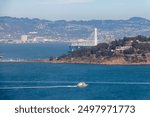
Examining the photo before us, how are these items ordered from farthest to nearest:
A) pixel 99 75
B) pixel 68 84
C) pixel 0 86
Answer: pixel 99 75, pixel 68 84, pixel 0 86

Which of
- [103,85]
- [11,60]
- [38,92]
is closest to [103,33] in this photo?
[11,60]

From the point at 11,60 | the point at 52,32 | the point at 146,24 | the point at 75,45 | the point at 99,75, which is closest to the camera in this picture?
the point at 99,75

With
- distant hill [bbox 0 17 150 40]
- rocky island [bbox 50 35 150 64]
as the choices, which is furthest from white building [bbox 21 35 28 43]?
rocky island [bbox 50 35 150 64]

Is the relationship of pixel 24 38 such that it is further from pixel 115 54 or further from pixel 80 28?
pixel 115 54

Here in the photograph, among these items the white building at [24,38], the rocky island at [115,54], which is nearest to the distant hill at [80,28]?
the white building at [24,38]

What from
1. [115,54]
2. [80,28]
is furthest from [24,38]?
[115,54]

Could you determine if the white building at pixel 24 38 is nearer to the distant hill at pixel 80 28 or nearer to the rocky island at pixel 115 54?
the distant hill at pixel 80 28

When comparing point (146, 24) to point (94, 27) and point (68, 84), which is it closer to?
point (94, 27)
